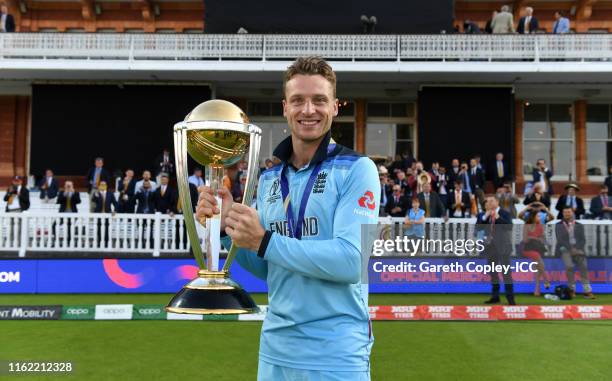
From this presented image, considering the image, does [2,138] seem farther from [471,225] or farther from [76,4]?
[471,225]

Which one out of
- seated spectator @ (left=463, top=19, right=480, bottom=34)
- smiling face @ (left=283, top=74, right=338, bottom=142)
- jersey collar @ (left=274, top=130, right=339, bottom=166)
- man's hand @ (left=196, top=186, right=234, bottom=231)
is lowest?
man's hand @ (left=196, top=186, right=234, bottom=231)

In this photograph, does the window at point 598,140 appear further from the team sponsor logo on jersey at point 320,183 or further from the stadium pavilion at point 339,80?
the team sponsor logo on jersey at point 320,183

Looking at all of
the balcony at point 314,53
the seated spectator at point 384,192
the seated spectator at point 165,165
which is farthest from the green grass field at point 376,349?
the balcony at point 314,53

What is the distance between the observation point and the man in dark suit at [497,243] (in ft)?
32.1

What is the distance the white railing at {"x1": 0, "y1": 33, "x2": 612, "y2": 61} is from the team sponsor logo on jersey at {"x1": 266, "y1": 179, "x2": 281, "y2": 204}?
16.3 m

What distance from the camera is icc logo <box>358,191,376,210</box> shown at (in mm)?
1779

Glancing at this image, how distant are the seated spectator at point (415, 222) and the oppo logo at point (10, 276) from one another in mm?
8281

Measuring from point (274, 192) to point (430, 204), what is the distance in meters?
11.5

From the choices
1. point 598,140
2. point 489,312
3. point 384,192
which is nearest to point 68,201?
point 384,192

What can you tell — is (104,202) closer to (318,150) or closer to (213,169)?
(213,169)

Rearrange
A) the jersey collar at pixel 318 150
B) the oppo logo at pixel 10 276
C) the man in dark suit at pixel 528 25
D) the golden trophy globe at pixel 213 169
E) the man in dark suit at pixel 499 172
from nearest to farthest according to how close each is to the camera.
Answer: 1. the jersey collar at pixel 318 150
2. the golden trophy globe at pixel 213 169
3. the oppo logo at pixel 10 276
4. the man in dark suit at pixel 499 172
5. the man in dark suit at pixel 528 25

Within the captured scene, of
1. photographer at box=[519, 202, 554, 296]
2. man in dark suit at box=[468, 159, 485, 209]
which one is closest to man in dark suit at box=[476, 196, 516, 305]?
photographer at box=[519, 202, 554, 296]

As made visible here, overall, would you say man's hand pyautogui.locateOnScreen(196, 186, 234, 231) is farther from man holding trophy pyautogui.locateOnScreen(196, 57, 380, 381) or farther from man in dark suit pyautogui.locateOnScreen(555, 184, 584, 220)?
man in dark suit pyautogui.locateOnScreen(555, 184, 584, 220)

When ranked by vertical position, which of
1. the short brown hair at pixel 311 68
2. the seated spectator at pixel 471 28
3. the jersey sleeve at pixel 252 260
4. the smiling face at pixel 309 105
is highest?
the seated spectator at pixel 471 28
